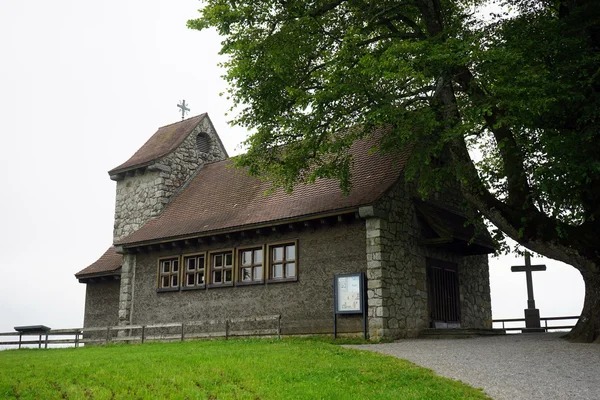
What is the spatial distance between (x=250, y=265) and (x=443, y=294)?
6326mm

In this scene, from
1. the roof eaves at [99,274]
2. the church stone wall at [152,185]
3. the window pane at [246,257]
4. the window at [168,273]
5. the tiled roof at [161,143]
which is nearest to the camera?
the window pane at [246,257]

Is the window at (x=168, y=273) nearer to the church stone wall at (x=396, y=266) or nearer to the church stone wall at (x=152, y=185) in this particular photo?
the church stone wall at (x=152, y=185)

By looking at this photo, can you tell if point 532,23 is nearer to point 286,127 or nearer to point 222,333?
point 286,127

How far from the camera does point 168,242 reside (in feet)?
76.6

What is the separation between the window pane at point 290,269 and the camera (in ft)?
65.3

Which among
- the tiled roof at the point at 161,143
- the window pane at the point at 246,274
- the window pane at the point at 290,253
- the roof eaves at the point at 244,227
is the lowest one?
the window pane at the point at 246,274

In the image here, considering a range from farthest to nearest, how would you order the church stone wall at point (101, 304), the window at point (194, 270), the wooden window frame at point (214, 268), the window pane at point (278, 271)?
the church stone wall at point (101, 304), the window at point (194, 270), the wooden window frame at point (214, 268), the window pane at point (278, 271)

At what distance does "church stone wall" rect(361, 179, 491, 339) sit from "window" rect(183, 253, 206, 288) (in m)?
7.14

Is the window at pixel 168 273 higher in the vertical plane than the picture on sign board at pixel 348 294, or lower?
higher

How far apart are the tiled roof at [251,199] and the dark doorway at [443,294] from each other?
3.30m

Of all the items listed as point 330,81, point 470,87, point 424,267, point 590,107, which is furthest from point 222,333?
point 590,107

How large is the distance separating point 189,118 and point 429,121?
58.1ft

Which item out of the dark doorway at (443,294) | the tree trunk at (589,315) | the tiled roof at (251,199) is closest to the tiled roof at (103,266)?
the tiled roof at (251,199)

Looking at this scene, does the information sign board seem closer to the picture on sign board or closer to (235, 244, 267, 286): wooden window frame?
the picture on sign board
